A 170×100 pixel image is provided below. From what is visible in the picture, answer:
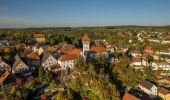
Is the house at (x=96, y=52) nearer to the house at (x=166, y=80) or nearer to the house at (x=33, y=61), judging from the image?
the house at (x=33, y=61)

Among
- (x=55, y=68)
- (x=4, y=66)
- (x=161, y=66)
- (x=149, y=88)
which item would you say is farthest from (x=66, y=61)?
(x=161, y=66)

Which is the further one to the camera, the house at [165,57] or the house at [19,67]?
the house at [165,57]

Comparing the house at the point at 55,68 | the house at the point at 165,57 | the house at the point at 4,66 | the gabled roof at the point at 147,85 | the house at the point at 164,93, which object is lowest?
the house at the point at 164,93

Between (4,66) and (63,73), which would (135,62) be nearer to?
(63,73)

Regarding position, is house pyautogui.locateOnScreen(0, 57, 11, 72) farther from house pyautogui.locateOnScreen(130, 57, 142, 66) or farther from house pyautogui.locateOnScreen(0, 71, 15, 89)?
house pyautogui.locateOnScreen(130, 57, 142, 66)

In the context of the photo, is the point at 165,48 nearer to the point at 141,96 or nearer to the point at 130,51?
the point at 130,51

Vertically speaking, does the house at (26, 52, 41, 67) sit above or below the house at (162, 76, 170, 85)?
above

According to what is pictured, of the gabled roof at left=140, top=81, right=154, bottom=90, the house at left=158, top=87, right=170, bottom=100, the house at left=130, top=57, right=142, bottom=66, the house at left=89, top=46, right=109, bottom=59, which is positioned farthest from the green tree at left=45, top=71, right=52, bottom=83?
the house at left=130, top=57, right=142, bottom=66

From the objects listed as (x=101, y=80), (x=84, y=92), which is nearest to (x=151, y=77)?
(x=101, y=80)

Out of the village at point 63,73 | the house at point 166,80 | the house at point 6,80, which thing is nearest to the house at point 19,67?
the village at point 63,73

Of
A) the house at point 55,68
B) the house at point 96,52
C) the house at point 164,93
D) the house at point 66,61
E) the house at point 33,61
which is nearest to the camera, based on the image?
the house at point 164,93

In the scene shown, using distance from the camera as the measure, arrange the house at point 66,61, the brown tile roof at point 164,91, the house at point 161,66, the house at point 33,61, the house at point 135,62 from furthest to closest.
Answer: the house at point 135,62 → the house at point 161,66 → the house at point 33,61 → the house at point 66,61 → the brown tile roof at point 164,91
